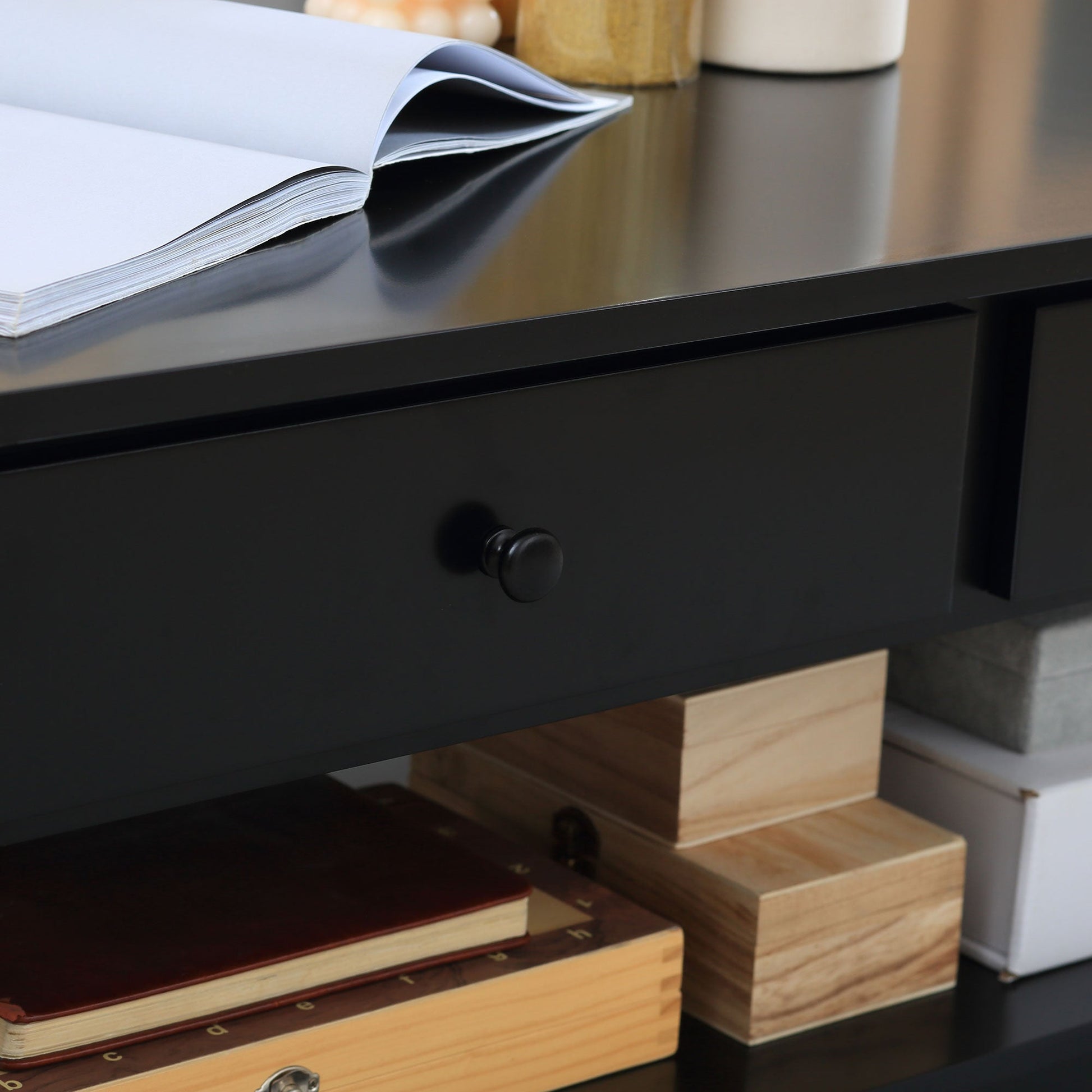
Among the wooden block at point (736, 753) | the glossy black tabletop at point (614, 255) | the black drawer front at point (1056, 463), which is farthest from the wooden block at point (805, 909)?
the glossy black tabletop at point (614, 255)

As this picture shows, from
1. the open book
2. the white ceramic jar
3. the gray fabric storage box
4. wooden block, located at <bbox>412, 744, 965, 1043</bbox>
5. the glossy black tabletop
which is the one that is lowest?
wooden block, located at <bbox>412, 744, 965, 1043</bbox>

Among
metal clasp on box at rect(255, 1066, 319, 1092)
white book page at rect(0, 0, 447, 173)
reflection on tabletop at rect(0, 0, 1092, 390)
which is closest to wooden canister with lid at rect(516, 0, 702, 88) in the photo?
reflection on tabletop at rect(0, 0, 1092, 390)

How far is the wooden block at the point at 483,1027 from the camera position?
0.58m

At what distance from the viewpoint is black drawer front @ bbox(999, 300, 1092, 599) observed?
62 centimetres

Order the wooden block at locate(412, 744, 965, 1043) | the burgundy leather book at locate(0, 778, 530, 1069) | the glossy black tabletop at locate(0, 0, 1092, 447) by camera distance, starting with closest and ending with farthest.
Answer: the glossy black tabletop at locate(0, 0, 1092, 447) → the burgundy leather book at locate(0, 778, 530, 1069) → the wooden block at locate(412, 744, 965, 1043)

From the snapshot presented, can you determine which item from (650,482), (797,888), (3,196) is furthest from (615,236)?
(797,888)

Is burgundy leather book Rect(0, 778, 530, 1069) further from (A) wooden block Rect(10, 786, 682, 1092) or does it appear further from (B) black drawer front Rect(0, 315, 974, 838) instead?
(B) black drawer front Rect(0, 315, 974, 838)

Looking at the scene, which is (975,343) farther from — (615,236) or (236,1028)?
(236,1028)

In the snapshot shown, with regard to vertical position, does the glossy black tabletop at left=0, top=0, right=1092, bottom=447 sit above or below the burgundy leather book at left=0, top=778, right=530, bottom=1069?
above

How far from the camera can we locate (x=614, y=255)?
0.54m

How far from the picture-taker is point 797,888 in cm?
71

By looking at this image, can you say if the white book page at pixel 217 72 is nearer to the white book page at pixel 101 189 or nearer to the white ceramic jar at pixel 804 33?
the white book page at pixel 101 189

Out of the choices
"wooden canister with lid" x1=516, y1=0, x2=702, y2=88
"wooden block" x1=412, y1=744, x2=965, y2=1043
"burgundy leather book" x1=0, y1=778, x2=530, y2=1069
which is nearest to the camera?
"burgundy leather book" x1=0, y1=778, x2=530, y2=1069

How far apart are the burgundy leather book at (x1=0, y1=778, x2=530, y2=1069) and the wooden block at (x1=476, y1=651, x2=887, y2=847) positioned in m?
0.10
